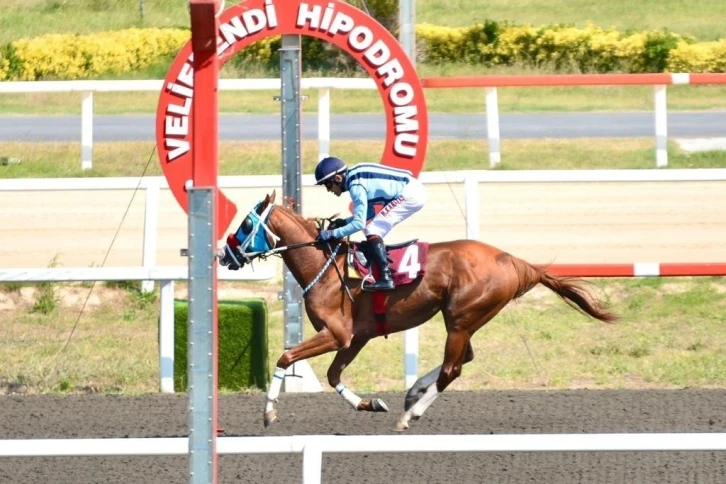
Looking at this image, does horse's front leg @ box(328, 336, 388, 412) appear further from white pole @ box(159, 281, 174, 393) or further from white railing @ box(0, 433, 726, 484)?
white railing @ box(0, 433, 726, 484)

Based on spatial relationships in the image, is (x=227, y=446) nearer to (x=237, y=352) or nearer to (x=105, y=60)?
(x=237, y=352)

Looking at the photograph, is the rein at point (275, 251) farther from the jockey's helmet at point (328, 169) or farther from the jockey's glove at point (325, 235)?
the jockey's helmet at point (328, 169)

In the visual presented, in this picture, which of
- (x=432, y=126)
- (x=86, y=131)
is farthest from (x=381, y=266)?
(x=432, y=126)

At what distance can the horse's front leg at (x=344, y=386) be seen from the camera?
6836mm

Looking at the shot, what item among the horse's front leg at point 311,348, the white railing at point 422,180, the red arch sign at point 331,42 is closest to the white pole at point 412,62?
the white railing at point 422,180

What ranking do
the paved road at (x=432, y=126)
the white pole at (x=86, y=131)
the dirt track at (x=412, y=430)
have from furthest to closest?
the paved road at (x=432, y=126) → the white pole at (x=86, y=131) → the dirt track at (x=412, y=430)

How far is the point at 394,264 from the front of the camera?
6836 mm

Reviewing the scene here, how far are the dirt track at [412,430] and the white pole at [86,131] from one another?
594cm

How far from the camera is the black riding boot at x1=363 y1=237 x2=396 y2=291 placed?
22.2ft

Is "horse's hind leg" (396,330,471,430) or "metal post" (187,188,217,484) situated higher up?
"metal post" (187,188,217,484)

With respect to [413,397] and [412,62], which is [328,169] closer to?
[413,397]

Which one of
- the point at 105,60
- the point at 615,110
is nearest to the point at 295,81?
the point at 615,110

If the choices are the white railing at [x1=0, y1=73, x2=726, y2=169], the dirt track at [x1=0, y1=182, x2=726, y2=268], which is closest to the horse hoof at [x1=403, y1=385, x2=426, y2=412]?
the dirt track at [x1=0, y1=182, x2=726, y2=268]

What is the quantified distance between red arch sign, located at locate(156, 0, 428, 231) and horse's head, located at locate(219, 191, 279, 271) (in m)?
1.19
